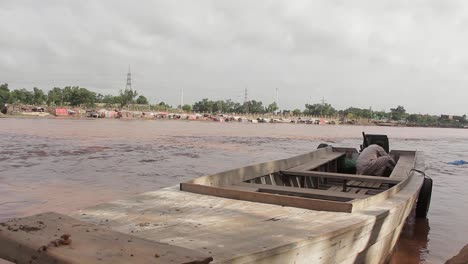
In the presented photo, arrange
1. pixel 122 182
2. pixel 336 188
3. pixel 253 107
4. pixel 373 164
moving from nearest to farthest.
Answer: pixel 336 188 → pixel 373 164 → pixel 122 182 → pixel 253 107

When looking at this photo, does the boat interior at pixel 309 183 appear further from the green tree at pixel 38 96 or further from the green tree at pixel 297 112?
the green tree at pixel 297 112

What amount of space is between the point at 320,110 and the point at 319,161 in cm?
12859

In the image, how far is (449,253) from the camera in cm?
601

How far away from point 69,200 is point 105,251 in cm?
656

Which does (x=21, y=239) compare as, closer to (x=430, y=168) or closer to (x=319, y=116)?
(x=430, y=168)

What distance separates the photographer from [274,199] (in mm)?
3807

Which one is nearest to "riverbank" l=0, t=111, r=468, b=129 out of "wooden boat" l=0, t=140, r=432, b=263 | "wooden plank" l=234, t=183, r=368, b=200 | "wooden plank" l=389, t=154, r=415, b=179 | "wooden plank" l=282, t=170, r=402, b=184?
"wooden plank" l=282, t=170, r=402, b=184

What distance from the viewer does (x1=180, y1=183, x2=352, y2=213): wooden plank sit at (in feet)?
11.6

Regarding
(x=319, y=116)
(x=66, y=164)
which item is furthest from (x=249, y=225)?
(x=319, y=116)

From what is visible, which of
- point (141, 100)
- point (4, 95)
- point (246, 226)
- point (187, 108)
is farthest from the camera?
point (187, 108)

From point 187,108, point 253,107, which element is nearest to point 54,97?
point 187,108

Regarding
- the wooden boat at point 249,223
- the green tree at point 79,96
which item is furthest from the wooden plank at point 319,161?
the green tree at point 79,96

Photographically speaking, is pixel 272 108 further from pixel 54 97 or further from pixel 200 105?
pixel 54 97

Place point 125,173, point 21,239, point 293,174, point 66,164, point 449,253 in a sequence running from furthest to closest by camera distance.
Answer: point 66,164, point 125,173, point 293,174, point 449,253, point 21,239
